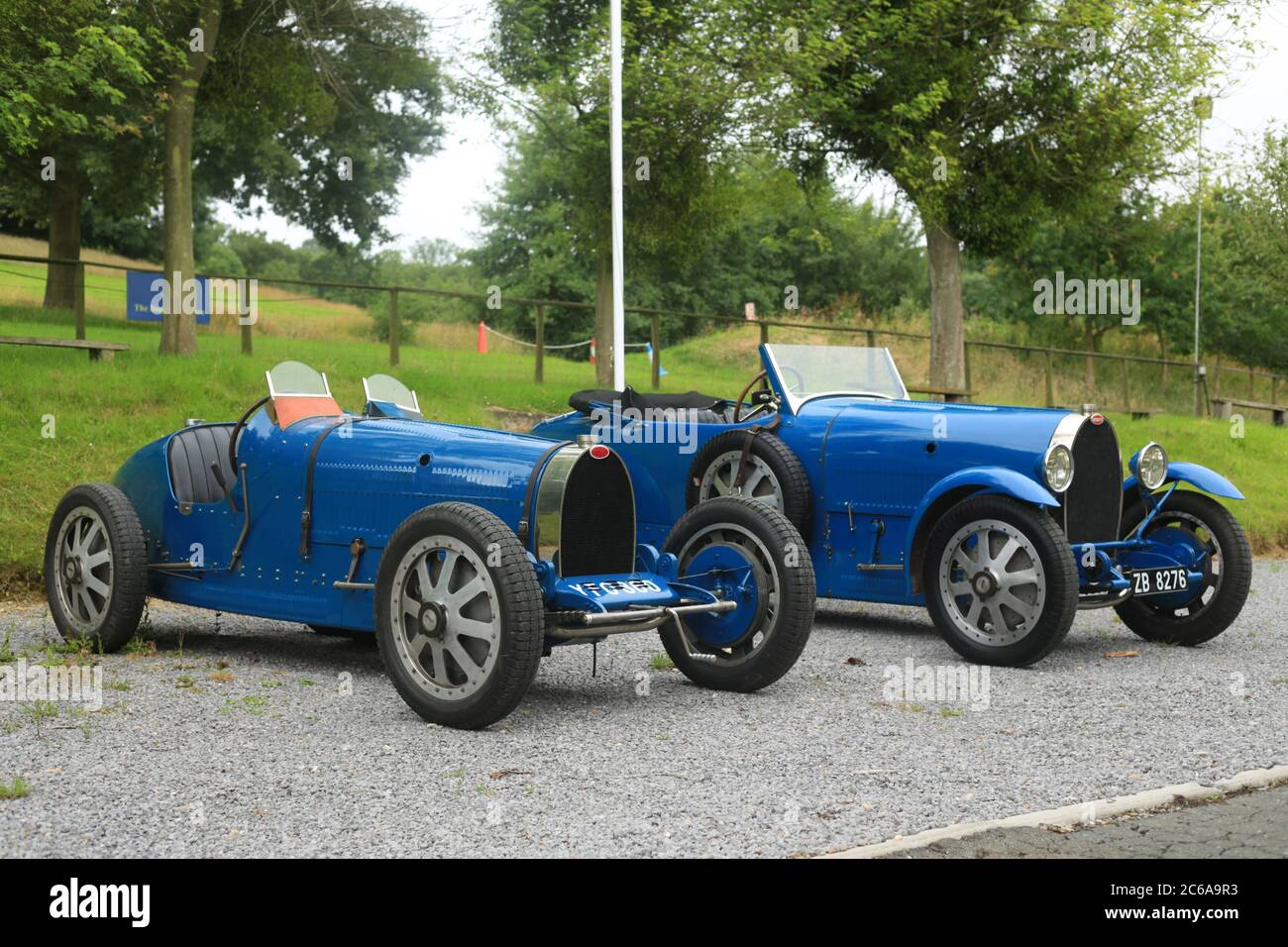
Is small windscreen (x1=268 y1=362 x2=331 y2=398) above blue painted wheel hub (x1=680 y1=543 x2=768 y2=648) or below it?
above

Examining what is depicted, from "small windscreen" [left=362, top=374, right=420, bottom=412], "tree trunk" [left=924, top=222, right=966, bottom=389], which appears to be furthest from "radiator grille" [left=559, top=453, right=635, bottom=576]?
"tree trunk" [left=924, top=222, right=966, bottom=389]

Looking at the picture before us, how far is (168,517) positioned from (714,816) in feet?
15.4

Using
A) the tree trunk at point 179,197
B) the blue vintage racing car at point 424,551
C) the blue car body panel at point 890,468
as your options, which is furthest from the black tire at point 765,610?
the tree trunk at point 179,197

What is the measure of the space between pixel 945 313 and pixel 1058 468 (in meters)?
15.3

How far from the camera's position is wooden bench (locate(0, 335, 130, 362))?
53.3 feet

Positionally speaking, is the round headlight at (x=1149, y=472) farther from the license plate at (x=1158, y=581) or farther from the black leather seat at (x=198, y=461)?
the black leather seat at (x=198, y=461)

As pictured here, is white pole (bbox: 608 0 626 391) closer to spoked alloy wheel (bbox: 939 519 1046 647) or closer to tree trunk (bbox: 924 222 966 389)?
spoked alloy wheel (bbox: 939 519 1046 647)

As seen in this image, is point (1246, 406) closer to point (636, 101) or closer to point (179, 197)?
point (636, 101)

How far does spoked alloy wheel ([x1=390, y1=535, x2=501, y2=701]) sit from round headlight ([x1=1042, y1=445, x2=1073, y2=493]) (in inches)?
166

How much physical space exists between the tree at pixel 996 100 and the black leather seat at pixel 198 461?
14.2m

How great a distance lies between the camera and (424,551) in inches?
271

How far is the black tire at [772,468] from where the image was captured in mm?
10195
